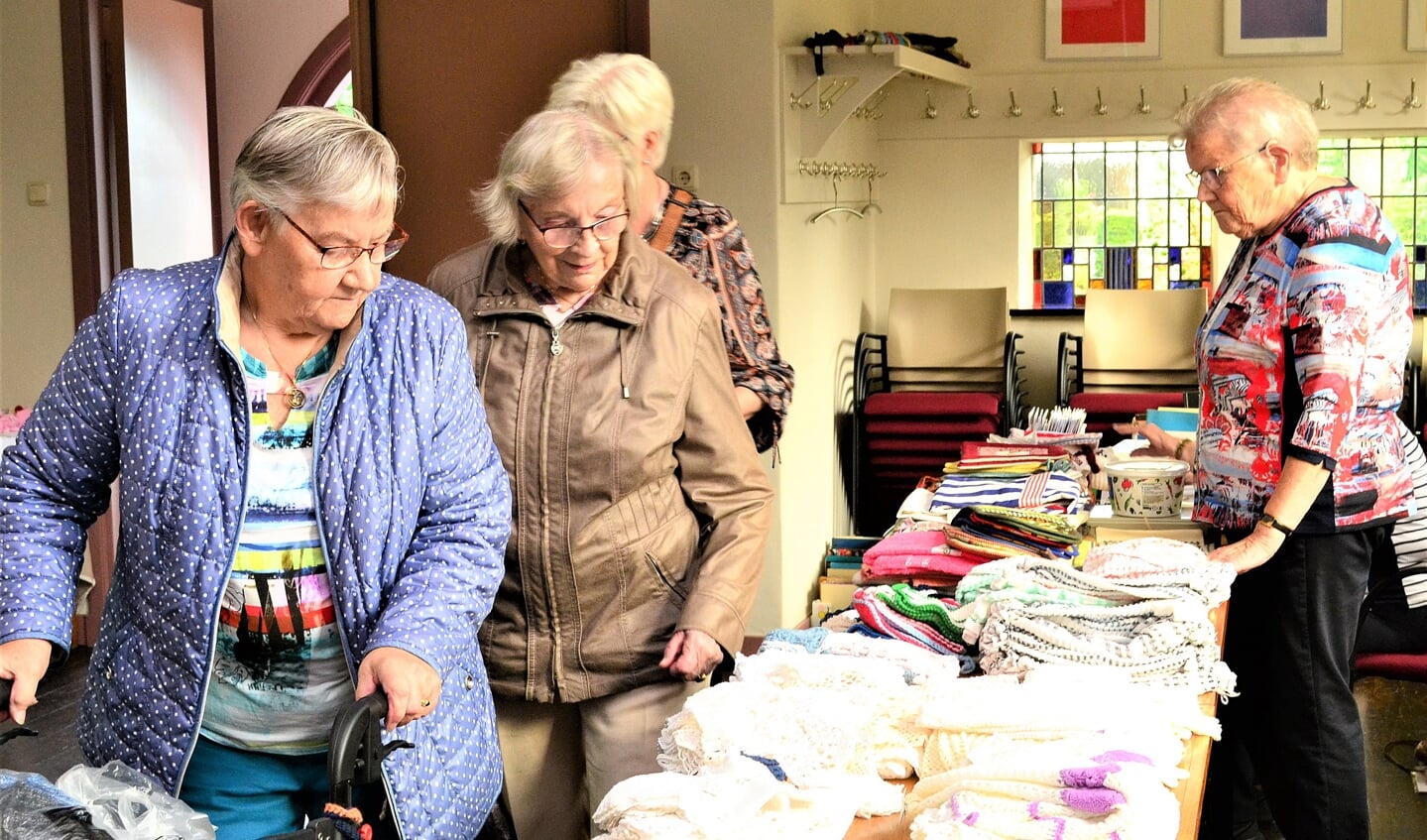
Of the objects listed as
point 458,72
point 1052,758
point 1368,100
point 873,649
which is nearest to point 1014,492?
point 873,649

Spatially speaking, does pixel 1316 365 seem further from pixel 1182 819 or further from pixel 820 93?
pixel 820 93

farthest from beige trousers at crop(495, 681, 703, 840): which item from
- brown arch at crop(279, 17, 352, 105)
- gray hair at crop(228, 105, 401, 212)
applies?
brown arch at crop(279, 17, 352, 105)

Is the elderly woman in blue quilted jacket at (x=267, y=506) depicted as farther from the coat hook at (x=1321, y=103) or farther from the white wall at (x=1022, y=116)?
the coat hook at (x=1321, y=103)

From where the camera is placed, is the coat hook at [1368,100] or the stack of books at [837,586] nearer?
the stack of books at [837,586]

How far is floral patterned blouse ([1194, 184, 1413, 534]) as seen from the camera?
2529 mm

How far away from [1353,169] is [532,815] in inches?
250

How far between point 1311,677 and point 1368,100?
5.16 metres

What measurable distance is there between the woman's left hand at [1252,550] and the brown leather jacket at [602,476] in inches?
33.1

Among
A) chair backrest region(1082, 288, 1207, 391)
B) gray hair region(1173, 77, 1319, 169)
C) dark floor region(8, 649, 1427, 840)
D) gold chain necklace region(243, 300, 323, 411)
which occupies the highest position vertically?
gray hair region(1173, 77, 1319, 169)

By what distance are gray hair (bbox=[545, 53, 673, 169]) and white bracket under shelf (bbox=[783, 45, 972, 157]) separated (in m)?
2.74

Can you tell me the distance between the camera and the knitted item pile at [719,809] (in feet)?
5.21

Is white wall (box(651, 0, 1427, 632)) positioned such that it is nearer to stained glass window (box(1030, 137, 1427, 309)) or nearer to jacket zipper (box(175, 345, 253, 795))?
stained glass window (box(1030, 137, 1427, 309))

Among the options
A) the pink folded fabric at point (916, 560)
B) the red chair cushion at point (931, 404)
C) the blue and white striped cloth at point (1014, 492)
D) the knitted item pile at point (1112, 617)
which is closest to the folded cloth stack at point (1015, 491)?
the blue and white striped cloth at point (1014, 492)

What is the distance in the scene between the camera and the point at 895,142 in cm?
755
